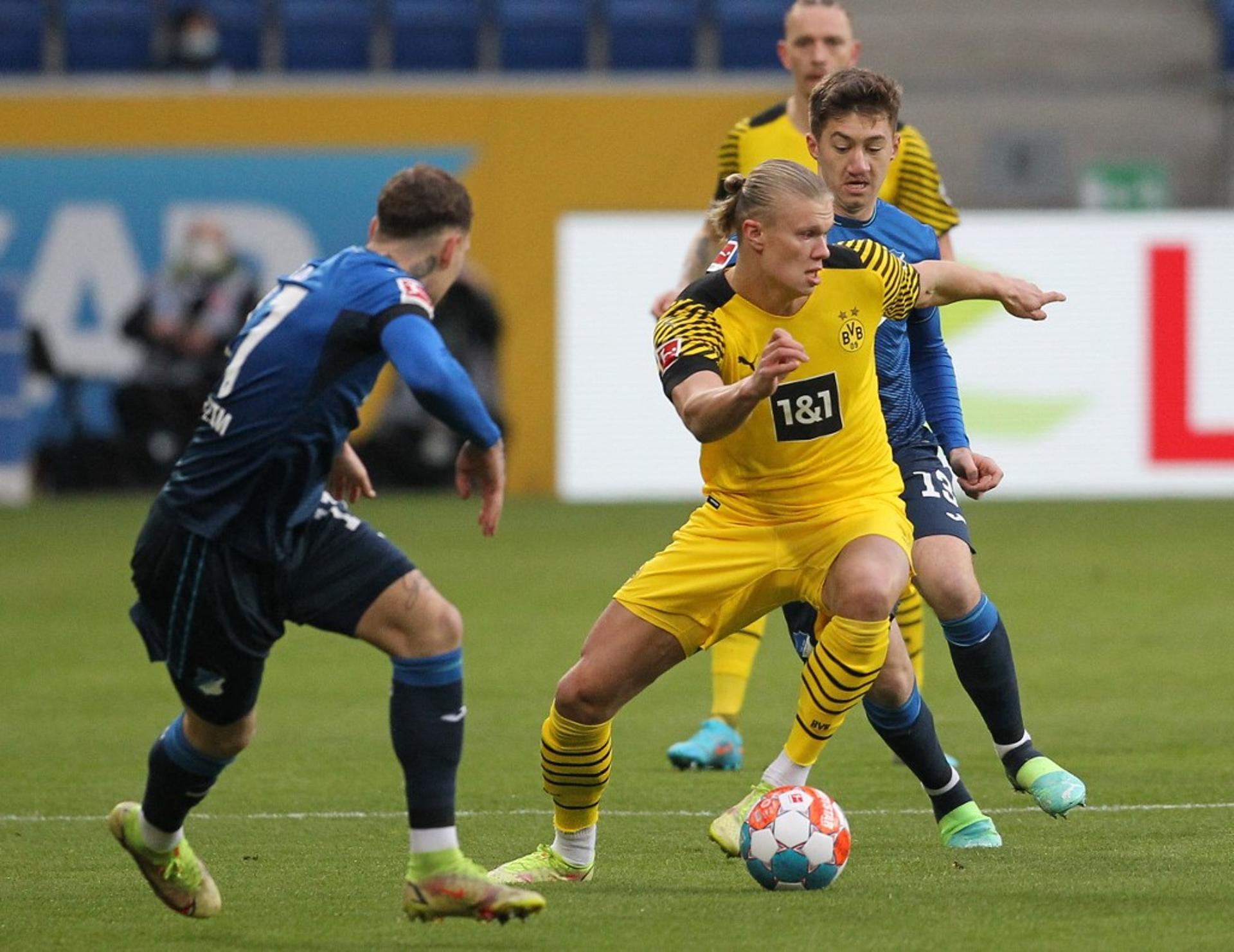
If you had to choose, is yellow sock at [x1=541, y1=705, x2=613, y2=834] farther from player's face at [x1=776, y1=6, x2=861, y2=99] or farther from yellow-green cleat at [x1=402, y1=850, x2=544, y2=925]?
player's face at [x1=776, y1=6, x2=861, y2=99]

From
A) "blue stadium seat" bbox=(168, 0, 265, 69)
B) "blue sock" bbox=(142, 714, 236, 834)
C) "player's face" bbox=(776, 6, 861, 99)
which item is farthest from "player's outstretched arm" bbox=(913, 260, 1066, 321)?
"blue stadium seat" bbox=(168, 0, 265, 69)

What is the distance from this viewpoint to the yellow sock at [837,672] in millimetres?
5238

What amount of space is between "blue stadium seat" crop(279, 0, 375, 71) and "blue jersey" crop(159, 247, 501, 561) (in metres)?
15.3

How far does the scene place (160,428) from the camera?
1817 cm

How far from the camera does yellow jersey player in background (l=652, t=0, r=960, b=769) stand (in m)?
6.86

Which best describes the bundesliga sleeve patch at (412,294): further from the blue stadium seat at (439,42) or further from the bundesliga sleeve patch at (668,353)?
the blue stadium seat at (439,42)

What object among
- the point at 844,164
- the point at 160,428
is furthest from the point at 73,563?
the point at 844,164

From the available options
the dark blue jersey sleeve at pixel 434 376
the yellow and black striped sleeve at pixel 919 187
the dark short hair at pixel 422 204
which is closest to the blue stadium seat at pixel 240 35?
the yellow and black striped sleeve at pixel 919 187

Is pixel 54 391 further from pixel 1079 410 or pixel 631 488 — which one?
pixel 1079 410

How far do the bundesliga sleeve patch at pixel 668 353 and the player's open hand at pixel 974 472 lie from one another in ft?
3.36

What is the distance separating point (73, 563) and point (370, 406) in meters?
4.58

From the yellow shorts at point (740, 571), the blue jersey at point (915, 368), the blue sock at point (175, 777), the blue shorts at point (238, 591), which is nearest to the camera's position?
the blue shorts at point (238, 591)

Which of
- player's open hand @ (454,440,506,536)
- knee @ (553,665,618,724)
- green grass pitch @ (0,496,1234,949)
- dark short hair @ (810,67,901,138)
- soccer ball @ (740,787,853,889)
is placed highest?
dark short hair @ (810,67,901,138)

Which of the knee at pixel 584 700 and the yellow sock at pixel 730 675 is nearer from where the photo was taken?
the knee at pixel 584 700
